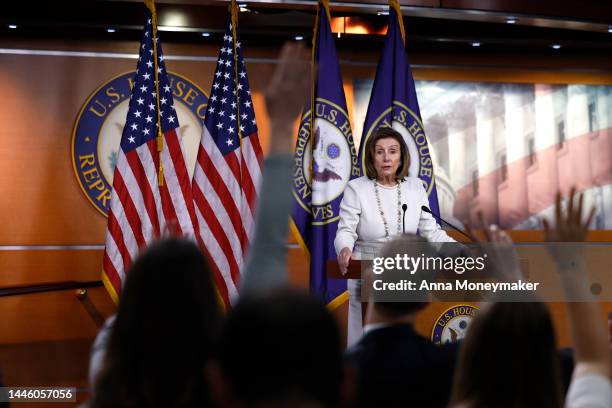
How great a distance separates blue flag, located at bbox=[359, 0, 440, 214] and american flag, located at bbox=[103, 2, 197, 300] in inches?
47.3

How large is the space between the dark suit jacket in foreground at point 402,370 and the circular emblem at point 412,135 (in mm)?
2985

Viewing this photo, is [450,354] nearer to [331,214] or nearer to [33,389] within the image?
[331,214]

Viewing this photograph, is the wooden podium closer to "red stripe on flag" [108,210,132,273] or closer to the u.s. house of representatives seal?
the u.s. house of representatives seal

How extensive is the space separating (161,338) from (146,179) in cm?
341

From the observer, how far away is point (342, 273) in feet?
10.3

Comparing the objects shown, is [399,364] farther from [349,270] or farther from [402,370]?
[349,270]

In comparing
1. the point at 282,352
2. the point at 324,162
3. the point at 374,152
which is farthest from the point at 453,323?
the point at 282,352

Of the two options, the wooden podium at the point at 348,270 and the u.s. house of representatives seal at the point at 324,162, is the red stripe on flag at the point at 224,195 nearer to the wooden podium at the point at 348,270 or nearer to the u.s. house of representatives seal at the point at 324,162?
the u.s. house of representatives seal at the point at 324,162

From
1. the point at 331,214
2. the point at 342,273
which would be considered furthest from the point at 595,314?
the point at 331,214

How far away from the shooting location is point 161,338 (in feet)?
3.97

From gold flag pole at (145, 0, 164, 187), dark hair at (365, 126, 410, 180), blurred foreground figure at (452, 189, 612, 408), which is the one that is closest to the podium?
dark hair at (365, 126, 410, 180)

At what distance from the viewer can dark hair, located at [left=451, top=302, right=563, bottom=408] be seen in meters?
1.29

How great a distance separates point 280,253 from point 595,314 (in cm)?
69

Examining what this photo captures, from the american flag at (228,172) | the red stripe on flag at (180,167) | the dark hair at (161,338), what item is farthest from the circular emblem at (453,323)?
the dark hair at (161,338)
